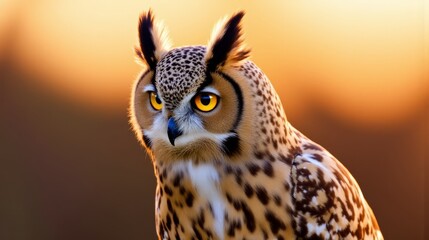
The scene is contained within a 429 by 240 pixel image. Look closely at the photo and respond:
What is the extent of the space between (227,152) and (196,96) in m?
0.14

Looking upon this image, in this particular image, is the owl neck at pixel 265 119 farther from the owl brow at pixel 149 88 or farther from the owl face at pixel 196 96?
the owl brow at pixel 149 88

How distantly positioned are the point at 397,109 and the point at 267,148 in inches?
55.9

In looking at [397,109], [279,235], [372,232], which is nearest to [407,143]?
[397,109]

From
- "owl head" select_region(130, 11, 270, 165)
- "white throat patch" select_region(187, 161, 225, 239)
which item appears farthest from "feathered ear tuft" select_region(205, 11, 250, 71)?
"white throat patch" select_region(187, 161, 225, 239)

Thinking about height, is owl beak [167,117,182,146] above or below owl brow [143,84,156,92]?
below

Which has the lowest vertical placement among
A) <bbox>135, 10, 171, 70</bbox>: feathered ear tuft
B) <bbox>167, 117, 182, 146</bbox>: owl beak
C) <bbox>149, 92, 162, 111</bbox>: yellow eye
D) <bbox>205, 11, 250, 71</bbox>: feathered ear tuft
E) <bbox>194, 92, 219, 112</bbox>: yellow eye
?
<bbox>167, 117, 182, 146</bbox>: owl beak

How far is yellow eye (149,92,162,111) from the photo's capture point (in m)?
1.23

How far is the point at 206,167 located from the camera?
1291 mm

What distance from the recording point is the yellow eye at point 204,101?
47.0 inches

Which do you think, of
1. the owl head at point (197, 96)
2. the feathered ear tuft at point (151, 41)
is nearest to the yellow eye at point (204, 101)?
the owl head at point (197, 96)

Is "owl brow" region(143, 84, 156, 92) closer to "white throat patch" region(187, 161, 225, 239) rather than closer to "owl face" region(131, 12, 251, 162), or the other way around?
"owl face" region(131, 12, 251, 162)

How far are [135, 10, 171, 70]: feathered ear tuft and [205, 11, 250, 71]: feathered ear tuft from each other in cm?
12

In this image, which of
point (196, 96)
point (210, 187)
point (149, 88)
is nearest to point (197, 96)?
point (196, 96)

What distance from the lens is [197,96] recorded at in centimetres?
119
